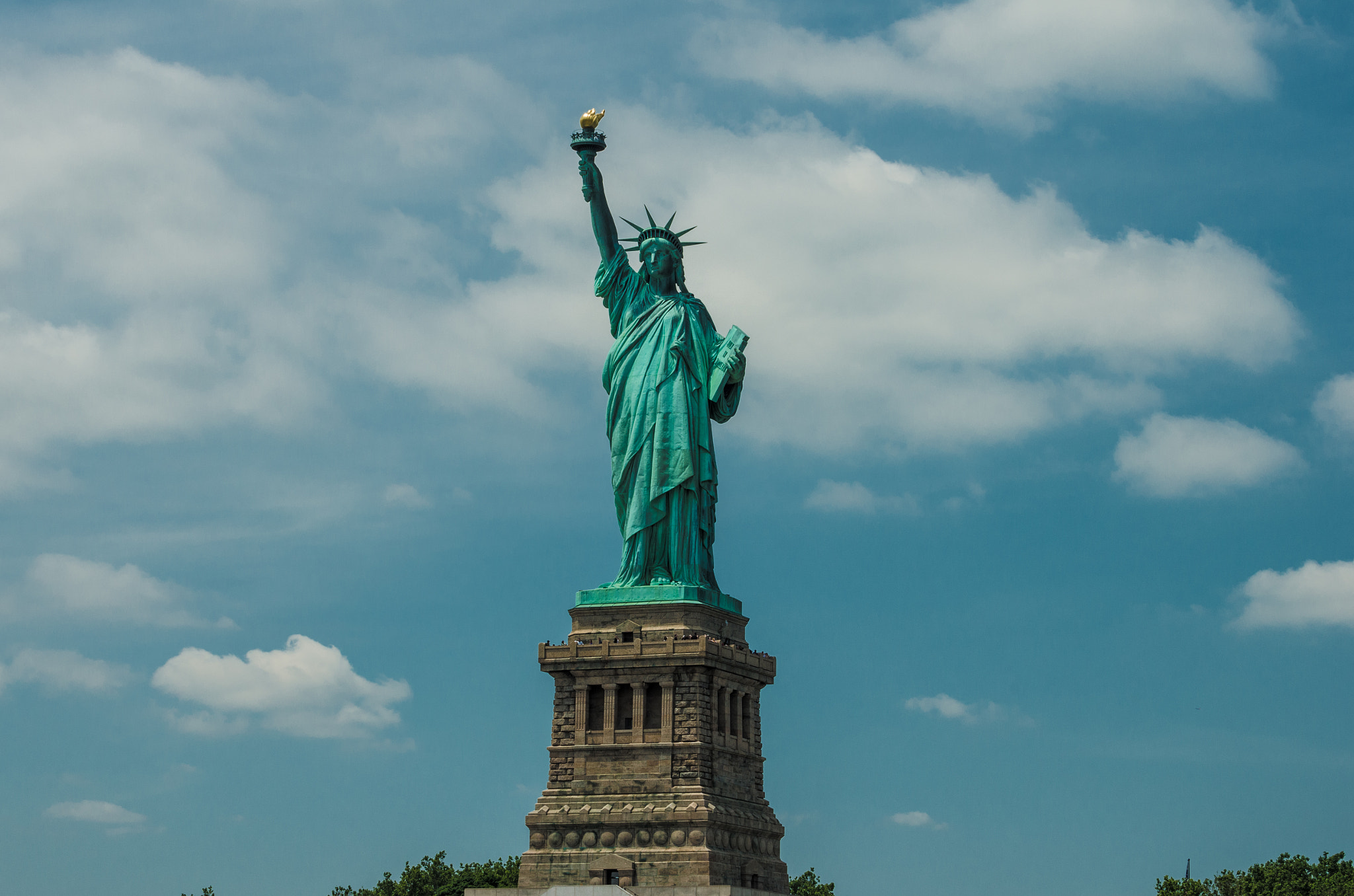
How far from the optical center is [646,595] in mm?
55375

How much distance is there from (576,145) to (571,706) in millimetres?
16573

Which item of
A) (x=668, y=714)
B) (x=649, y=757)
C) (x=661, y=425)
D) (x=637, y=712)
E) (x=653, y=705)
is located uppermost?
(x=661, y=425)

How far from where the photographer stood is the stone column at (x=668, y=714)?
177 feet

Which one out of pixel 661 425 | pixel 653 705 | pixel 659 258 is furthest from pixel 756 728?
pixel 659 258

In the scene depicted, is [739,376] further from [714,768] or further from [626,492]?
[714,768]

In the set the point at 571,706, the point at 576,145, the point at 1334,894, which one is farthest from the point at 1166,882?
the point at 576,145

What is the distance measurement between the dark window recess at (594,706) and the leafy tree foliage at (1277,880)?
98.4 feet

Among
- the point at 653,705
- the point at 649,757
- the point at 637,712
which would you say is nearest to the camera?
the point at 649,757

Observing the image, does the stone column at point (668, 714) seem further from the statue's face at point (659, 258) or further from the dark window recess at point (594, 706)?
the statue's face at point (659, 258)

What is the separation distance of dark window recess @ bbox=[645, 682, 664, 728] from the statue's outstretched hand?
14.8 m

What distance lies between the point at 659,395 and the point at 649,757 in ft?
34.1

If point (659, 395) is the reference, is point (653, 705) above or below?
below

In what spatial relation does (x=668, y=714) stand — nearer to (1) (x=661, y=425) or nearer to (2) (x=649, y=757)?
(2) (x=649, y=757)

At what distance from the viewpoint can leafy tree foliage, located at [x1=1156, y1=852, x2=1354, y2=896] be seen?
73312mm
